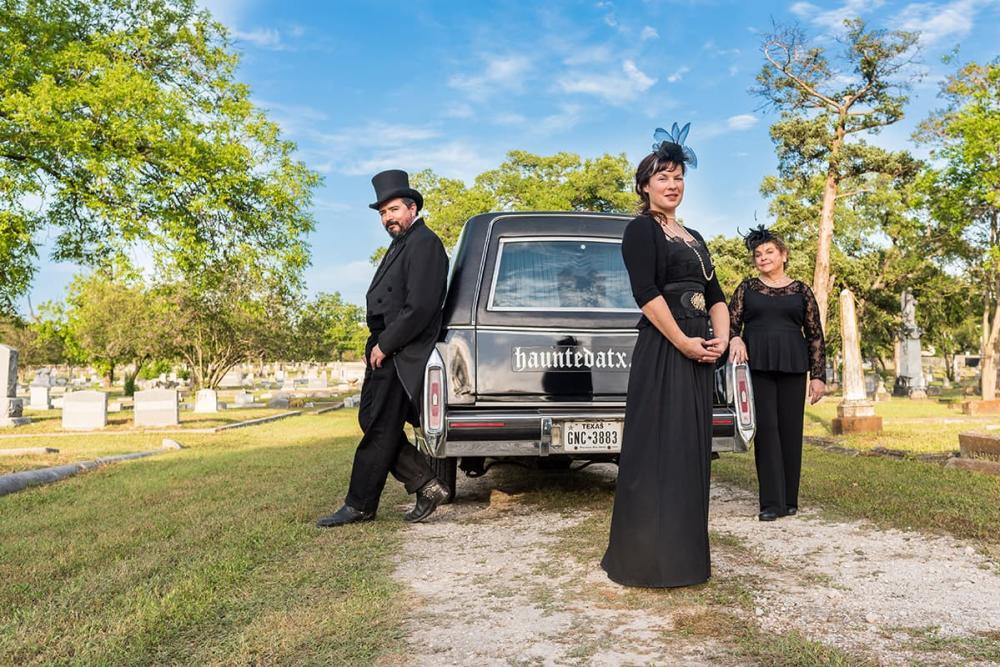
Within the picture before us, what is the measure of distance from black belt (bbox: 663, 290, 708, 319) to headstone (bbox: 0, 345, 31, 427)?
67.7 feet

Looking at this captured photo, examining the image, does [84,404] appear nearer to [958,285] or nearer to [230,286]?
[230,286]

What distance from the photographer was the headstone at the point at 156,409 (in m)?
17.7

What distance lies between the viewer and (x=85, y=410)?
1753 cm

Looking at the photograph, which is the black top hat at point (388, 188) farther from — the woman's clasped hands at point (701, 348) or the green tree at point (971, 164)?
the green tree at point (971, 164)

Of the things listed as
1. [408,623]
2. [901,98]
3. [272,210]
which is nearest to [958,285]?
[901,98]

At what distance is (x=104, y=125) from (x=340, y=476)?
11359 millimetres

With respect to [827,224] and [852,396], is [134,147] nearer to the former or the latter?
[852,396]

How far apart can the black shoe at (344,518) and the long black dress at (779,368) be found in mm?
2684

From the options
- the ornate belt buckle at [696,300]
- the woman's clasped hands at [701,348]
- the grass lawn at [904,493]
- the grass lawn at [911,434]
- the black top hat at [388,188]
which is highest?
the black top hat at [388,188]

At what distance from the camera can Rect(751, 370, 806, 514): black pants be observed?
499 cm

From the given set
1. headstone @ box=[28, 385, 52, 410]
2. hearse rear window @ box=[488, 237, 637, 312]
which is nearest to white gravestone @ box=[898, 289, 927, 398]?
hearse rear window @ box=[488, 237, 637, 312]

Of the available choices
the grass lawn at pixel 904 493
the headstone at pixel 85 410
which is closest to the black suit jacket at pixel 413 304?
the grass lawn at pixel 904 493

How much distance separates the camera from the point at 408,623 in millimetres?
2949

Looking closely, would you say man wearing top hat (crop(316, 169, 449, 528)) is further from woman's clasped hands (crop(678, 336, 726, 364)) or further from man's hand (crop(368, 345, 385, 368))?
woman's clasped hands (crop(678, 336, 726, 364))
